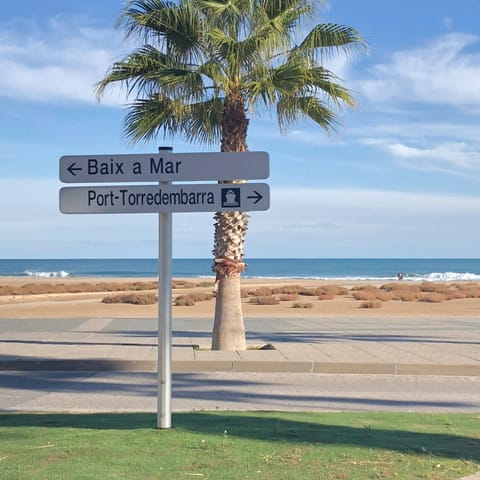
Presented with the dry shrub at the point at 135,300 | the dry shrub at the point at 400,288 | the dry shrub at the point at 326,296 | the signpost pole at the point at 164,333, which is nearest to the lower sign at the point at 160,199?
the signpost pole at the point at 164,333

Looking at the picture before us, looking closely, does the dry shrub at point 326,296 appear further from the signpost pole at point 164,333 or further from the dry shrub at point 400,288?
the signpost pole at point 164,333

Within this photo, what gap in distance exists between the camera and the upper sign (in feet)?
24.4

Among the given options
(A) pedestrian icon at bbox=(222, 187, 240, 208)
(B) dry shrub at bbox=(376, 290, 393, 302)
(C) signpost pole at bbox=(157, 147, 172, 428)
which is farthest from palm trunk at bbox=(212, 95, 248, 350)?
(B) dry shrub at bbox=(376, 290, 393, 302)

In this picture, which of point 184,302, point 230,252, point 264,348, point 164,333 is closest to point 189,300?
point 184,302

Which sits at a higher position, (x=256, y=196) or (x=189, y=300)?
(x=256, y=196)

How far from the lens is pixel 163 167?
7.50 meters

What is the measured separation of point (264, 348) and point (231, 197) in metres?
9.62

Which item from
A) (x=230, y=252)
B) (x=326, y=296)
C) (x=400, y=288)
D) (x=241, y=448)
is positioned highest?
(x=230, y=252)

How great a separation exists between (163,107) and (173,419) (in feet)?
26.9

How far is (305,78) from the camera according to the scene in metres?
14.6

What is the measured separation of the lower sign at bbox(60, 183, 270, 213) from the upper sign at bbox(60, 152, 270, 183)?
0.29ft

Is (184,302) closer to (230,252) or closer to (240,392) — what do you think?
(230,252)

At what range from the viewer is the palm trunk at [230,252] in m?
15.4

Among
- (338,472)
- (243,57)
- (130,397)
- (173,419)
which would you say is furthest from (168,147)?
(243,57)
